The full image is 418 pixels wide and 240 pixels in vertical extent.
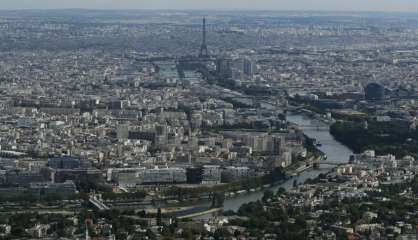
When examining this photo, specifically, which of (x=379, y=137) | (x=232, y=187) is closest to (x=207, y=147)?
(x=379, y=137)

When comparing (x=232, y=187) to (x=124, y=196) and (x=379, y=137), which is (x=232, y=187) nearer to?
(x=124, y=196)

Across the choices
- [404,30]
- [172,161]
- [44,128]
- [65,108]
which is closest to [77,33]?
[404,30]

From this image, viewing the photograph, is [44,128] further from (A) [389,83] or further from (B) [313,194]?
(A) [389,83]

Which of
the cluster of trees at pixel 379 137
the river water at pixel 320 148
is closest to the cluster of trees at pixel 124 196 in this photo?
the river water at pixel 320 148

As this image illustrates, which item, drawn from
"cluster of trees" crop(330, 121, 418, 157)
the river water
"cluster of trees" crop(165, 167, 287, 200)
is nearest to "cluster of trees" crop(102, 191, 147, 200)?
"cluster of trees" crop(165, 167, 287, 200)

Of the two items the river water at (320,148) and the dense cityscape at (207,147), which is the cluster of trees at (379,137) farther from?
the river water at (320,148)

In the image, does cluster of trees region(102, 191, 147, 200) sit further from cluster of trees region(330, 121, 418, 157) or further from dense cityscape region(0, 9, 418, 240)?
cluster of trees region(330, 121, 418, 157)
